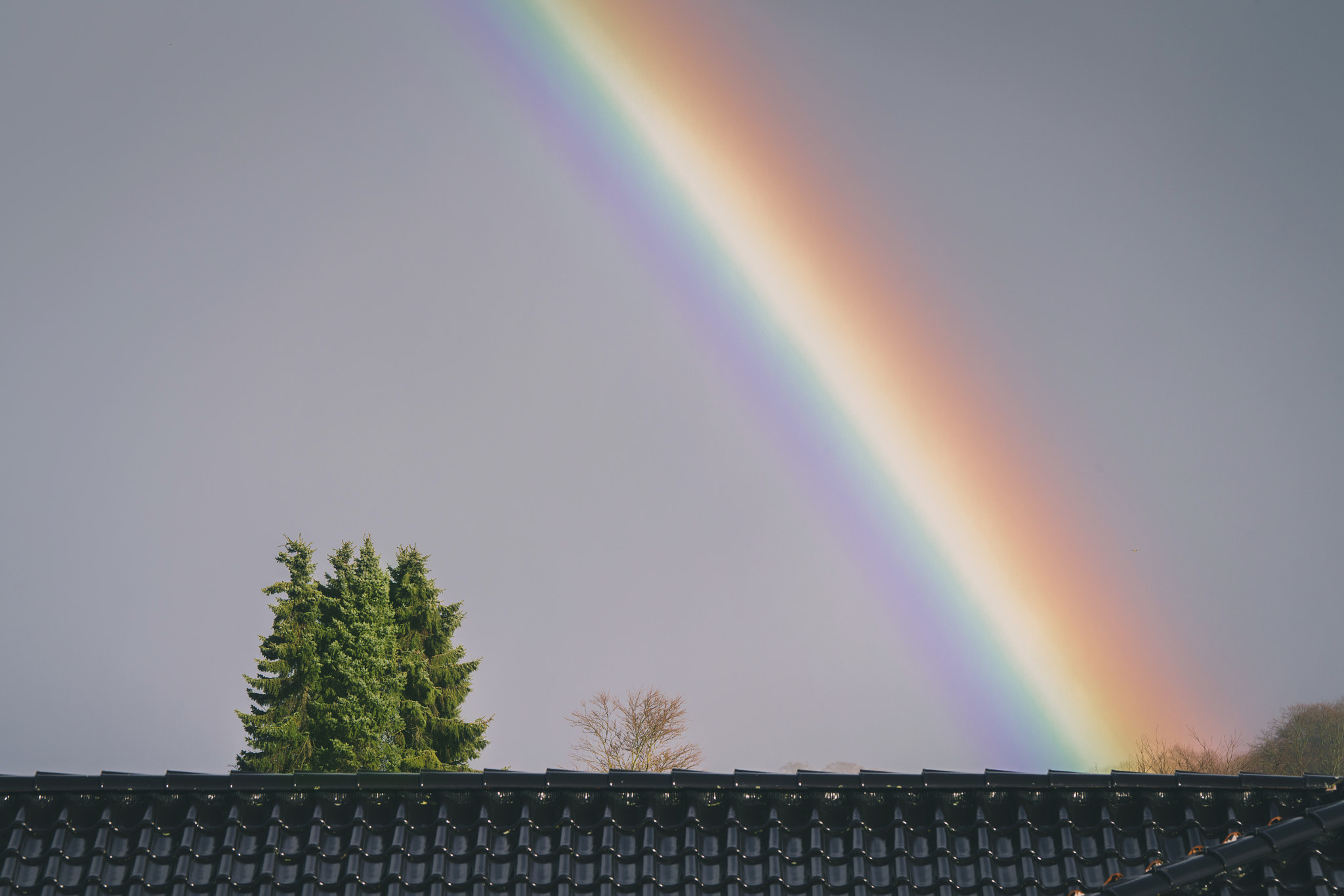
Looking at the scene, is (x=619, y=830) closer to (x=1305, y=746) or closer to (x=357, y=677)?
(x=357, y=677)

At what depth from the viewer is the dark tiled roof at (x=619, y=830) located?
4336mm

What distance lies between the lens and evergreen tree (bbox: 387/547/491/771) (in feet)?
115

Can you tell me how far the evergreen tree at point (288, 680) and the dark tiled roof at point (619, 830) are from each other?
1195 inches

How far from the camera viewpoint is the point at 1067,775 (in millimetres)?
4609

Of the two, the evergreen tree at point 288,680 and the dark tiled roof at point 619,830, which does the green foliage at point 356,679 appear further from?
the dark tiled roof at point 619,830

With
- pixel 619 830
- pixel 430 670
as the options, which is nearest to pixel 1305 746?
pixel 430 670

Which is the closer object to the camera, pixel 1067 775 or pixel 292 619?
pixel 1067 775

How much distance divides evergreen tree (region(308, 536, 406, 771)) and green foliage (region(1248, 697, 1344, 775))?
35239 millimetres

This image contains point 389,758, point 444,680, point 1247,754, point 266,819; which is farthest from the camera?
point 1247,754

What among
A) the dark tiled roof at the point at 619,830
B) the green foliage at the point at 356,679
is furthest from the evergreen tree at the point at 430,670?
the dark tiled roof at the point at 619,830

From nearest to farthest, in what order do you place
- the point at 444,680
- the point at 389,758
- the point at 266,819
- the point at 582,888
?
the point at 582,888
the point at 266,819
the point at 389,758
the point at 444,680

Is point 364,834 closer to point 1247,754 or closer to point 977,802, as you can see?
point 977,802

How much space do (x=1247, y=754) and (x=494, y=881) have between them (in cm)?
4992

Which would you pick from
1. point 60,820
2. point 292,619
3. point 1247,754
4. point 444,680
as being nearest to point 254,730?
point 292,619
